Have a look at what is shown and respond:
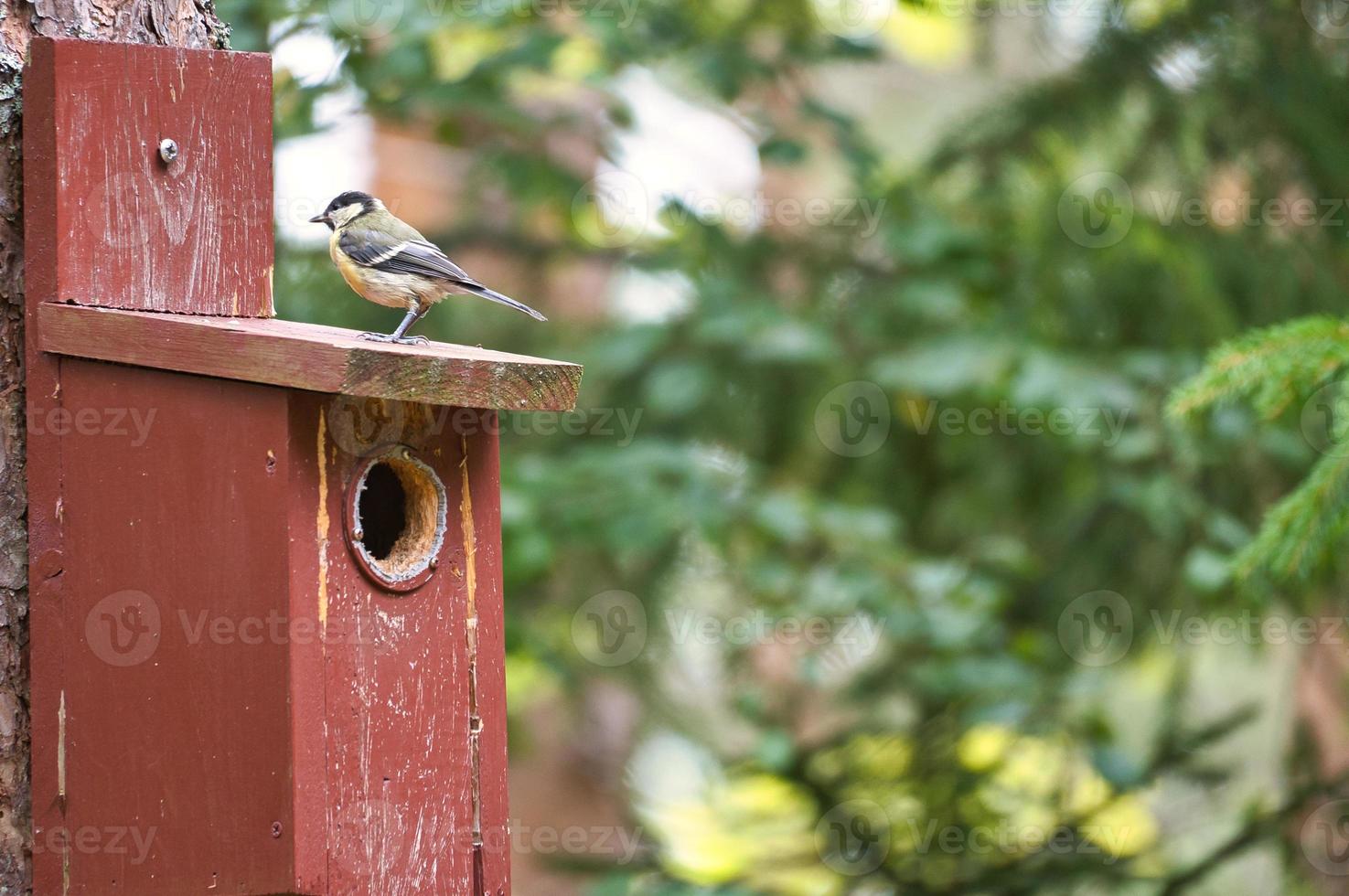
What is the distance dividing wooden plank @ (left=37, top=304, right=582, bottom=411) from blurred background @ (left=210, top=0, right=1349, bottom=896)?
1.70 meters

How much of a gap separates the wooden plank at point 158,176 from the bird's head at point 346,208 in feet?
1.50

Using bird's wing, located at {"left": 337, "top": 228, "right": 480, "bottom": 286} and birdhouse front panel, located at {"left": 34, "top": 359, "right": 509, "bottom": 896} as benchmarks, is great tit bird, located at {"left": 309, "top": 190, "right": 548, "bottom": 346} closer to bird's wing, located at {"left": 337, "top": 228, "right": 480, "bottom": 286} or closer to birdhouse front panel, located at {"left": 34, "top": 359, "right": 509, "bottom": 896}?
bird's wing, located at {"left": 337, "top": 228, "right": 480, "bottom": 286}

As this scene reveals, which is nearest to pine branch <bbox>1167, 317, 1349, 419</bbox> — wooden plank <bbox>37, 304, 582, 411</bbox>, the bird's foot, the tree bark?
wooden plank <bbox>37, 304, 582, 411</bbox>

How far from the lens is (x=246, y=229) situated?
218cm

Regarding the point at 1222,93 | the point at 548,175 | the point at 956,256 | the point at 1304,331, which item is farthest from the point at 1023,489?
the point at 1304,331

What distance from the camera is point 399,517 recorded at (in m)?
2.23

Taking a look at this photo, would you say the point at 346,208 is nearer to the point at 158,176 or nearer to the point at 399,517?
the point at 158,176

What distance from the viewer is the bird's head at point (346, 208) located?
2.67 m

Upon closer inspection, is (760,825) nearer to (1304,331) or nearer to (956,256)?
(956,256)

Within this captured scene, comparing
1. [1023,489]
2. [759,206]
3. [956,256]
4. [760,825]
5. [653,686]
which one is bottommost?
[760,825]

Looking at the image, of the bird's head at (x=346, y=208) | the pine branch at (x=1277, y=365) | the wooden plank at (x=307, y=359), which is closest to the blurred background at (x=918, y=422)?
the bird's head at (x=346, y=208)

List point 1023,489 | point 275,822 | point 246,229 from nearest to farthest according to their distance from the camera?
point 275,822, point 246,229, point 1023,489

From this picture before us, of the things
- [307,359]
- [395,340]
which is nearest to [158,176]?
[395,340]

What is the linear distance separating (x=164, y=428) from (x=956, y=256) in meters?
3.00
